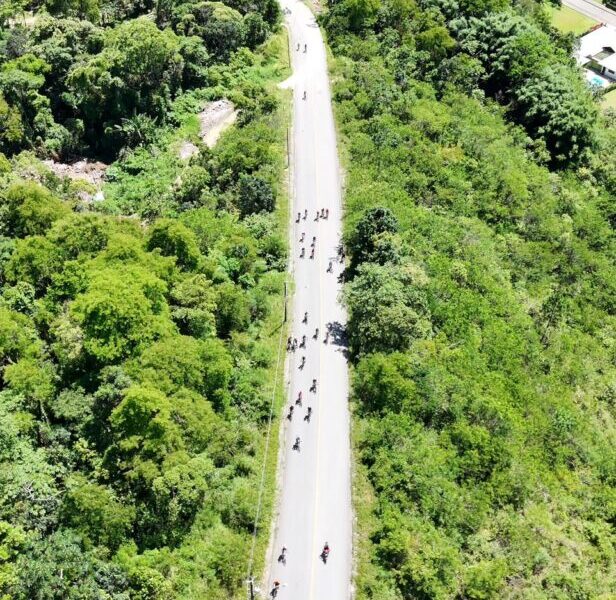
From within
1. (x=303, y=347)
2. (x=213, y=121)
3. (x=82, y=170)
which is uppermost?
(x=213, y=121)

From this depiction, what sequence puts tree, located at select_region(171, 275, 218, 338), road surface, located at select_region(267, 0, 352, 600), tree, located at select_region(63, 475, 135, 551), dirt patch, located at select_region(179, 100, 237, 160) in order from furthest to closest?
dirt patch, located at select_region(179, 100, 237, 160) → tree, located at select_region(171, 275, 218, 338) → road surface, located at select_region(267, 0, 352, 600) → tree, located at select_region(63, 475, 135, 551)

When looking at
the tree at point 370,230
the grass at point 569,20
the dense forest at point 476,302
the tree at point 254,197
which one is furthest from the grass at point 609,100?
the tree at point 254,197

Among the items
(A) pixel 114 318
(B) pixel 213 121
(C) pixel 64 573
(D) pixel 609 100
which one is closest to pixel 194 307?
(A) pixel 114 318

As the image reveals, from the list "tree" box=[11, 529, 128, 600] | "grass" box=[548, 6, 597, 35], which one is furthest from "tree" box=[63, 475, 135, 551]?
"grass" box=[548, 6, 597, 35]

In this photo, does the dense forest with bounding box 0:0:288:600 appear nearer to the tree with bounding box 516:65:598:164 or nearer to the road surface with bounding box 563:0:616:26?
the tree with bounding box 516:65:598:164

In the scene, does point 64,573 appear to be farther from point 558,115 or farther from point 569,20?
point 569,20

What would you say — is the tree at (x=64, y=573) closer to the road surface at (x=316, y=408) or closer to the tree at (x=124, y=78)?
the road surface at (x=316, y=408)
